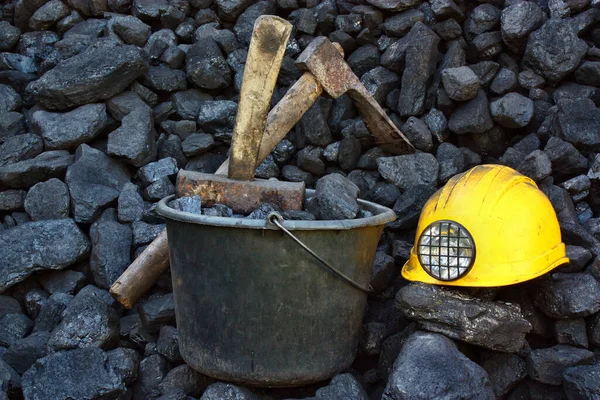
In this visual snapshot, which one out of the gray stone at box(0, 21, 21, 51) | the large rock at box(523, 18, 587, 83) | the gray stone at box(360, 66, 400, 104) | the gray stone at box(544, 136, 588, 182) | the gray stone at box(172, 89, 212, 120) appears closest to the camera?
the gray stone at box(544, 136, 588, 182)

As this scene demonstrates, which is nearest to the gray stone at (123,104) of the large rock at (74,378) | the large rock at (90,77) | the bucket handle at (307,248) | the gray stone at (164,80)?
the large rock at (90,77)

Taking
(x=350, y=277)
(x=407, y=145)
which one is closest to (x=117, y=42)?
(x=407, y=145)

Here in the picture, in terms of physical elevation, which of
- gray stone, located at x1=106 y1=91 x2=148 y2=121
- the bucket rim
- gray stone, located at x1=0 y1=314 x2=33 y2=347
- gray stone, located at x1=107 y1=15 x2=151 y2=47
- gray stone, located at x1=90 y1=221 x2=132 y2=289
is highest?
the bucket rim

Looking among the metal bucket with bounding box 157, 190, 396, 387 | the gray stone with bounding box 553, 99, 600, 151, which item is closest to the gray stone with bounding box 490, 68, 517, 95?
the gray stone with bounding box 553, 99, 600, 151

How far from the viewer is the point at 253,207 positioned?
299 cm

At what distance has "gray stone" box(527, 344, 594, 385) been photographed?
2717 millimetres

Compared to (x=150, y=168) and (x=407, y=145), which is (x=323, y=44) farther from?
(x=150, y=168)

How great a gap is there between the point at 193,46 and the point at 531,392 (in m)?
2.80

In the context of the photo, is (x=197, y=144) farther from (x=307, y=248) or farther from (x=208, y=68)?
(x=307, y=248)

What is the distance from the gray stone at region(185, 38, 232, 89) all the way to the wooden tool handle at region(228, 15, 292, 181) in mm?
1454

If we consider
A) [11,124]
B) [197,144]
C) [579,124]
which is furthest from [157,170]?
[579,124]

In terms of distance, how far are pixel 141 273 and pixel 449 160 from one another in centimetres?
166

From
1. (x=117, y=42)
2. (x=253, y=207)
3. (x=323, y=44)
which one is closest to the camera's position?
(x=253, y=207)

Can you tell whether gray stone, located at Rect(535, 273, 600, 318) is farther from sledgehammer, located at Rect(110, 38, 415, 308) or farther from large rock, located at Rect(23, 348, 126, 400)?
large rock, located at Rect(23, 348, 126, 400)
